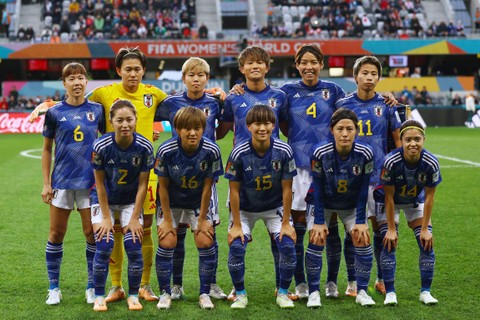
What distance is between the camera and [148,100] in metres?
6.25

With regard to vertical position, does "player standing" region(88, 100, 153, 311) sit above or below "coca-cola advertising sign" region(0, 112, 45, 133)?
above

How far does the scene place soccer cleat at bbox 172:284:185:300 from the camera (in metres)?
6.02

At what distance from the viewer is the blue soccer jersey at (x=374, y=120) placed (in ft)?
20.2

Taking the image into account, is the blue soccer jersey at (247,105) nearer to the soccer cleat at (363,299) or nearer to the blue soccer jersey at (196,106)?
the blue soccer jersey at (196,106)

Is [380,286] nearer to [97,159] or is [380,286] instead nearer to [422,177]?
[422,177]

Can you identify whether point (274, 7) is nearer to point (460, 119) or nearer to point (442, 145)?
point (460, 119)

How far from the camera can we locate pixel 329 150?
5.73m

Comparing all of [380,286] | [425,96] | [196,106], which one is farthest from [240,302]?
[425,96]

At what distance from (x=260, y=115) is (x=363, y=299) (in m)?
1.73

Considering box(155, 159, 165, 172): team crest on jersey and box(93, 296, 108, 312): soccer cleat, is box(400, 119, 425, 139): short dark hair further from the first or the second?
box(93, 296, 108, 312): soccer cleat

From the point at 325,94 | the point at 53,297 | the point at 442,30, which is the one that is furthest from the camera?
the point at 442,30

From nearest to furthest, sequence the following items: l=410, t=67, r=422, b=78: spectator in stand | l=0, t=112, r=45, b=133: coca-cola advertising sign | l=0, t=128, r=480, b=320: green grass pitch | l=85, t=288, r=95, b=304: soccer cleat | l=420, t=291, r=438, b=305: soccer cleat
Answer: l=0, t=128, r=480, b=320: green grass pitch < l=420, t=291, r=438, b=305: soccer cleat < l=85, t=288, r=95, b=304: soccer cleat < l=0, t=112, r=45, b=133: coca-cola advertising sign < l=410, t=67, r=422, b=78: spectator in stand

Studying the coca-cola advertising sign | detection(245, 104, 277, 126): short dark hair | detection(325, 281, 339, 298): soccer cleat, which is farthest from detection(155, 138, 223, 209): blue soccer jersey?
the coca-cola advertising sign

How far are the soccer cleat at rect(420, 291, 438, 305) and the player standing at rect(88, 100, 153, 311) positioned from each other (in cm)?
232
